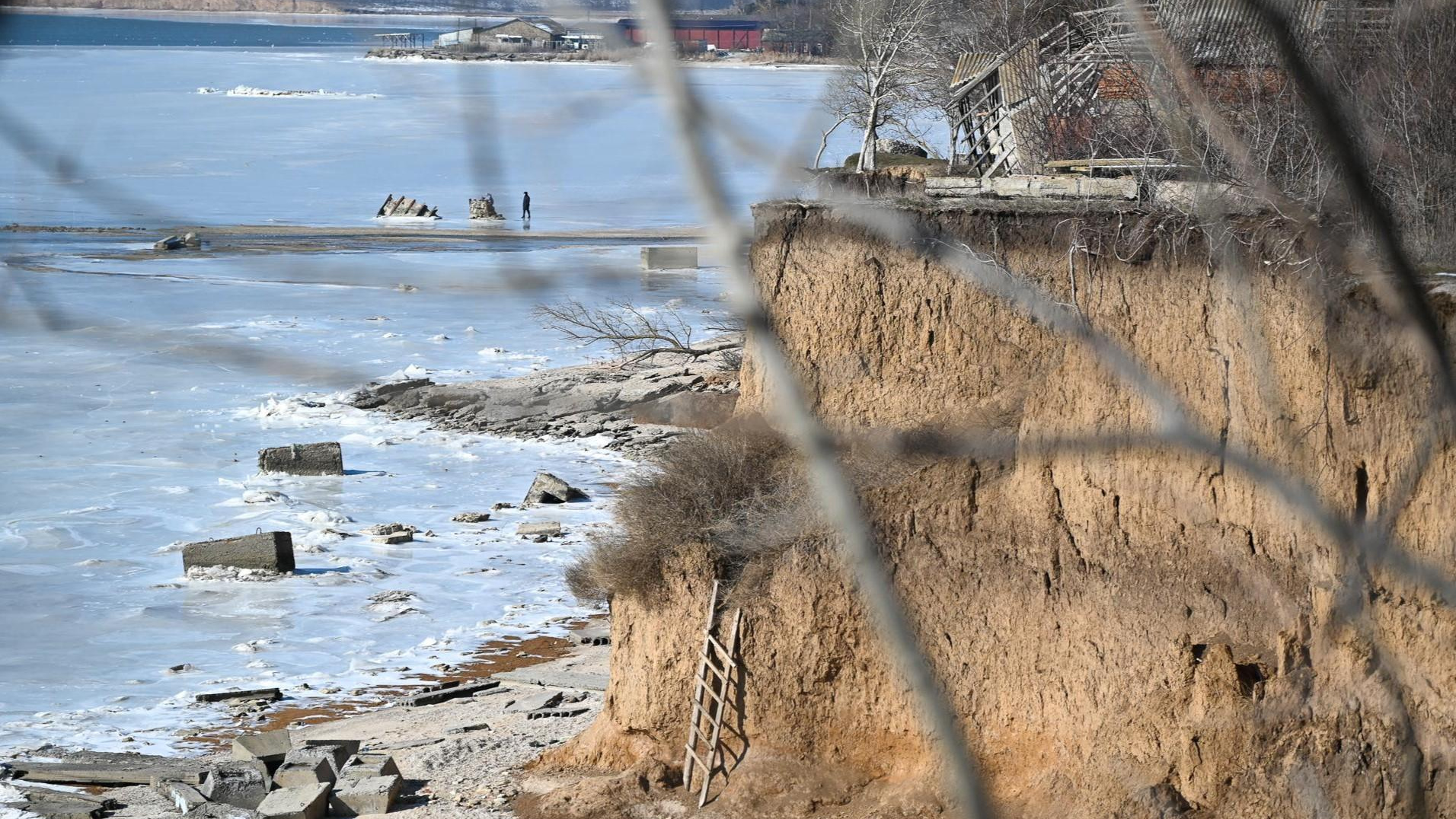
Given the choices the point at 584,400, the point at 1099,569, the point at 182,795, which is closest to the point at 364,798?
the point at 182,795

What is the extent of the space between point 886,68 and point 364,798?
19.8m

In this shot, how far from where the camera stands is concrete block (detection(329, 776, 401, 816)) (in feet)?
53.5

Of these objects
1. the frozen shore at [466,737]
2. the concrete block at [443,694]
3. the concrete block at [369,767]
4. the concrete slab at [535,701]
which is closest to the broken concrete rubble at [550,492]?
the frozen shore at [466,737]

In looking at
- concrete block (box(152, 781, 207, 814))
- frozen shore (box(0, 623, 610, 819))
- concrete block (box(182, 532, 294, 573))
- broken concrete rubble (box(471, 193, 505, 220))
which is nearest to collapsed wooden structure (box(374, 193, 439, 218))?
broken concrete rubble (box(471, 193, 505, 220))

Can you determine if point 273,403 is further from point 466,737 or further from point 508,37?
point 508,37

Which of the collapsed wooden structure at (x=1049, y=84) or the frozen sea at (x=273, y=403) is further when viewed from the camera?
the collapsed wooden structure at (x=1049, y=84)

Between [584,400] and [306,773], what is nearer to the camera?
[306,773]

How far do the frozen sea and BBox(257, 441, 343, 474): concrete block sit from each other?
0.38m

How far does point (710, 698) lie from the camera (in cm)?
1515

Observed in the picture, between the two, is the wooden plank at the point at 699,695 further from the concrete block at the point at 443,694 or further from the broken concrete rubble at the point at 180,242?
the broken concrete rubble at the point at 180,242

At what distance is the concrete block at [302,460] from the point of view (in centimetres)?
3253

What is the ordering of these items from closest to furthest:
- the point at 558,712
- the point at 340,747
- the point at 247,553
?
the point at 340,747
the point at 558,712
the point at 247,553

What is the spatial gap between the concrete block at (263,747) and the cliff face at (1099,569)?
139 inches

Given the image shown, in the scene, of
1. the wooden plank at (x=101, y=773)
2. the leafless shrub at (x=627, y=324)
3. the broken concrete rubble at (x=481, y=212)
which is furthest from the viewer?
the broken concrete rubble at (x=481, y=212)
